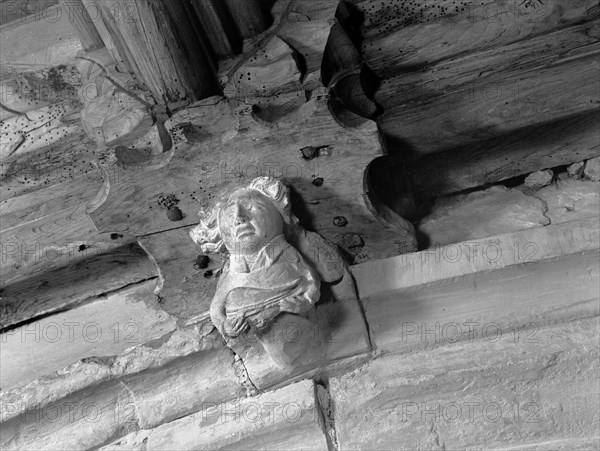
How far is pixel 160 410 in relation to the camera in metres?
1.65

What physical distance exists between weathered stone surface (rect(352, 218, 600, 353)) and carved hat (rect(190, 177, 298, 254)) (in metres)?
0.29

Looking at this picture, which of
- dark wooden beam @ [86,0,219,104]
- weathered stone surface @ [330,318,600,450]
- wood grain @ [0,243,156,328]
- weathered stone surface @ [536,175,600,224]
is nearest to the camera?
dark wooden beam @ [86,0,219,104]

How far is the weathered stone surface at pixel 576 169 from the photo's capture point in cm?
167

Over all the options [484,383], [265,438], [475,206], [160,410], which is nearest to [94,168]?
[160,410]

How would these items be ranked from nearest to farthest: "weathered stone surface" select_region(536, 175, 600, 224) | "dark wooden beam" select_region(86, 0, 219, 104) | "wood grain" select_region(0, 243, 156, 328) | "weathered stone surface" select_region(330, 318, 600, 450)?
"dark wooden beam" select_region(86, 0, 219, 104) → "weathered stone surface" select_region(330, 318, 600, 450) → "weathered stone surface" select_region(536, 175, 600, 224) → "wood grain" select_region(0, 243, 156, 328)

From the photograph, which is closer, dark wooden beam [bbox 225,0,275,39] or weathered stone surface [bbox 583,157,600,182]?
dark wooden beam [bbox 225,0,275,39]

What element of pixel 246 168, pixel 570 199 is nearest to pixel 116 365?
pixel 246 168

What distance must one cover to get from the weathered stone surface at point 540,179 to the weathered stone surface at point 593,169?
101mm

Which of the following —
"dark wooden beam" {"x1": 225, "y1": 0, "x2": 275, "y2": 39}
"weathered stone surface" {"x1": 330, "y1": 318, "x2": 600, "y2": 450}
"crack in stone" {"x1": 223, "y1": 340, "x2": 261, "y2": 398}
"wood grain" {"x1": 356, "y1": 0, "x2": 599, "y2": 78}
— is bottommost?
"weathered stone surface" {"x1": 330, "y1": 318, "x2": 600, "y2": 450}

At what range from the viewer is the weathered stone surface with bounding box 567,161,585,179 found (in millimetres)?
1666

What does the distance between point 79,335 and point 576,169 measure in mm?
1599

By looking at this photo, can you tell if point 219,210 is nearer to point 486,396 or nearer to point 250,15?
point 250,15

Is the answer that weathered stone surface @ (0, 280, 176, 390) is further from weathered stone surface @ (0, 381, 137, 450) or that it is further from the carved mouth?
the carved mouth

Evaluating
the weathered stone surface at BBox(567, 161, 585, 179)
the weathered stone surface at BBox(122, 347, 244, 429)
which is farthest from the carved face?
the weathered stone surface at BBox(567, 161, 585, 179)
